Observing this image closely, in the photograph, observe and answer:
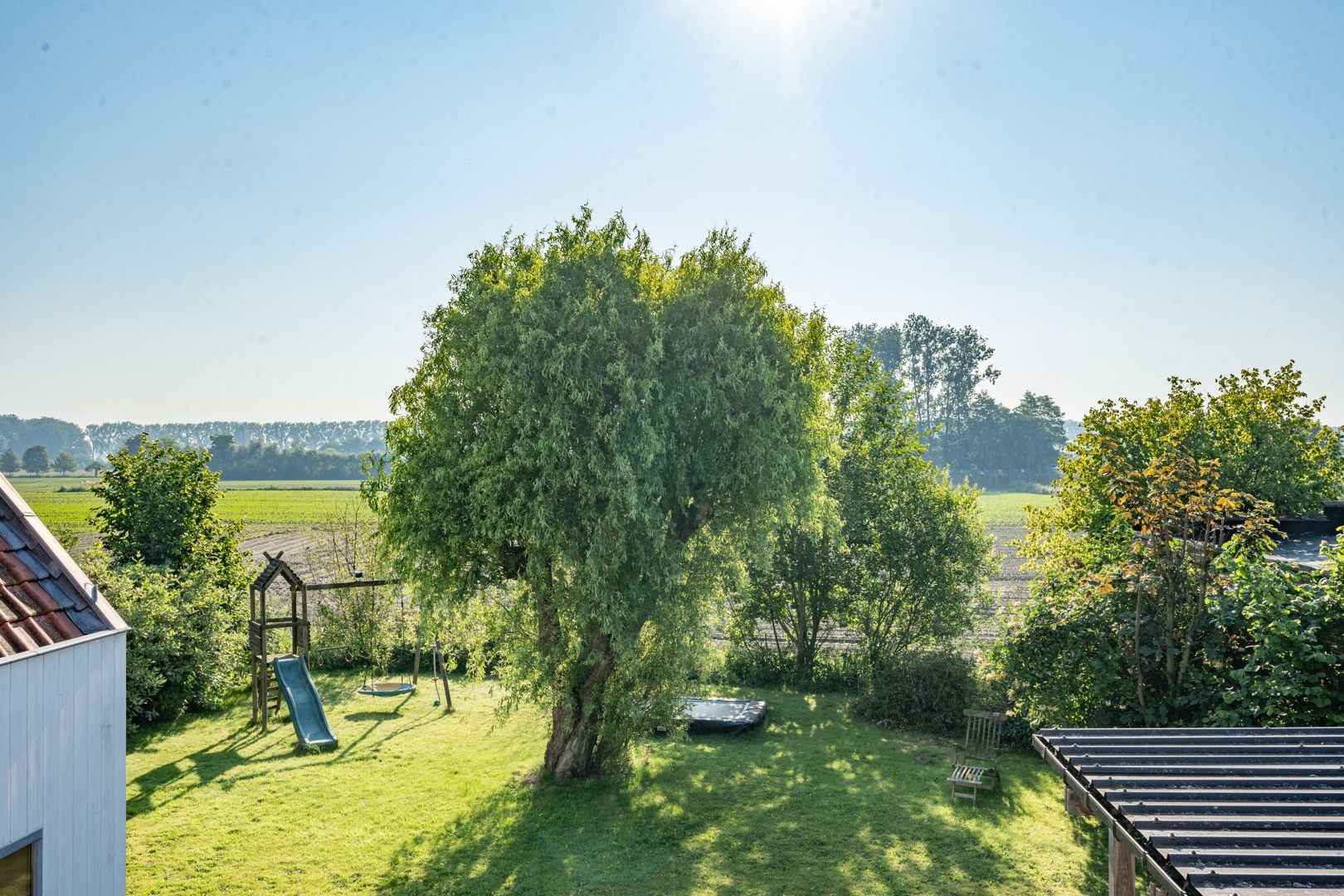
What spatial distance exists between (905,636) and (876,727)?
10.8 feet

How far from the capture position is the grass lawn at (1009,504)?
64688mm

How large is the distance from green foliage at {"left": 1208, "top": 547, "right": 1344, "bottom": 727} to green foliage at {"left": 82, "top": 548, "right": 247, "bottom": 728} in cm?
1697

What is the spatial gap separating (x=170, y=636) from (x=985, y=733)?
14646 mm

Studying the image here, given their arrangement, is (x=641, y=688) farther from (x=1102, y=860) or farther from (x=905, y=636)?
(x=905, y=636)

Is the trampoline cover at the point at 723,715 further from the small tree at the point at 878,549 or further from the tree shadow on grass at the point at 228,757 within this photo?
the tree shadow on grass at the point at 228,757

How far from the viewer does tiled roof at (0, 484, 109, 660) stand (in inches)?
227

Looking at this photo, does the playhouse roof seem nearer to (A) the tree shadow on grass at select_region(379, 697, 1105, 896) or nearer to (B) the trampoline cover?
(A) the tree shadow on grass at select_region(379, 697, 1105, 896)

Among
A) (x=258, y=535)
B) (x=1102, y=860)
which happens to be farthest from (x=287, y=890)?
(x=258, y=535)

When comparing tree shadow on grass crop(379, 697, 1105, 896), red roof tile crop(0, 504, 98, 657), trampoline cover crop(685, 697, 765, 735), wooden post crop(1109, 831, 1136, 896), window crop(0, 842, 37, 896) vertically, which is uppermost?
red roof tile crop(0, 504, 98, 657)

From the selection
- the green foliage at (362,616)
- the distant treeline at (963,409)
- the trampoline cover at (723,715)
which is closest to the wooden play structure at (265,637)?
the green foliage at (362,616)

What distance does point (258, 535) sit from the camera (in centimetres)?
5650

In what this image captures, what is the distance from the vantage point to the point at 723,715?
52.7 ft

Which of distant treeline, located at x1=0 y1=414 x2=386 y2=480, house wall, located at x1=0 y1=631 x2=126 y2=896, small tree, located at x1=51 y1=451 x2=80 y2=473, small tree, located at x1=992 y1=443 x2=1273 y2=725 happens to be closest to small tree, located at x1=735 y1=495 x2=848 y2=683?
small tree, located at x1=992 y1=443 x2=1273 y2=725

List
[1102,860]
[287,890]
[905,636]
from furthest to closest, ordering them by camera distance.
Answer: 1. [905,636]
2. [1102,860]
3. [287,890]
